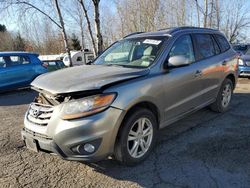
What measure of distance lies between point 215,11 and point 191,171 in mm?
23986

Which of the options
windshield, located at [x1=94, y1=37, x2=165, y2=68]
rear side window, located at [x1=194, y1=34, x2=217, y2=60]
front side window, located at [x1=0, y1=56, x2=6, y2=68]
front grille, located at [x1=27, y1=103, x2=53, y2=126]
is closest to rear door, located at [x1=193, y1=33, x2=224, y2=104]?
rear side window, located at [x1=194, y1=34, x2=217, y2=60]

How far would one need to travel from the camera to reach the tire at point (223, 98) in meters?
5.69

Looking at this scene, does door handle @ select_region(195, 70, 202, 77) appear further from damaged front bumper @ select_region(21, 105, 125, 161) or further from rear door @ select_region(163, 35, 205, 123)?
damaged front bumper @ select_region(21, 105, 125, 161)

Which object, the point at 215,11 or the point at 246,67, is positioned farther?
the point at 215,11

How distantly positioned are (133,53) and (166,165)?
184cm

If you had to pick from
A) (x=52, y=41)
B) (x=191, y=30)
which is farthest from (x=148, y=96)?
(x=52, y=41)

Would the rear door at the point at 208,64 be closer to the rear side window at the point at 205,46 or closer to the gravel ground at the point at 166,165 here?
the rear side window at the point at 205,46

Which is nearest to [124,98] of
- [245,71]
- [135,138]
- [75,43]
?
[135,138]

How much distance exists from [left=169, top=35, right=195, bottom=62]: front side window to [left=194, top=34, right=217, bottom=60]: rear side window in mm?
242

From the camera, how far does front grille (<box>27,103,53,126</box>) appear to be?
3227 mm

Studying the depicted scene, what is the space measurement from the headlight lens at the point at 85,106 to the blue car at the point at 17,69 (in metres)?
7.25

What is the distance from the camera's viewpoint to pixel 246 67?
35.7ft

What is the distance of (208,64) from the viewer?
4.98 meters

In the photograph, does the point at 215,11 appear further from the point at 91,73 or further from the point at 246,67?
the point at 91,73
